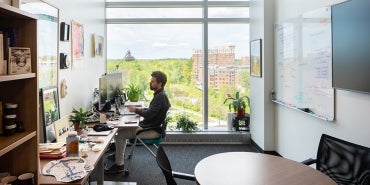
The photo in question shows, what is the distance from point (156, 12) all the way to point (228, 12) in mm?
1358

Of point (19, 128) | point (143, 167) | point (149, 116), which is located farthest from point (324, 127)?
point (19, 128)

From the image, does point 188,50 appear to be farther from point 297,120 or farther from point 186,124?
point 297,120

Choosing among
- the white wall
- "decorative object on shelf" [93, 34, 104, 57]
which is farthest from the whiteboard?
"decorative object on shelf" [93, 34, 104, 57]

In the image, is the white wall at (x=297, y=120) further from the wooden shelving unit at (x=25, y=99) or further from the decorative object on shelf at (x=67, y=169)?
the wooden shelving unit at (x=25, y=99)

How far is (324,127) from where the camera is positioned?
9.80ft

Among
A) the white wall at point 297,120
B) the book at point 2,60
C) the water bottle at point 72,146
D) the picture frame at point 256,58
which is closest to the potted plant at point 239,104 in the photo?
the white wall at point 297,120

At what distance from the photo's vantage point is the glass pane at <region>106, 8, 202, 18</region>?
5.46m

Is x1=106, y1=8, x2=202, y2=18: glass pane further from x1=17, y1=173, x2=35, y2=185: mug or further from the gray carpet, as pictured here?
x1=17, y1=173, x2=35, y2=185: mug

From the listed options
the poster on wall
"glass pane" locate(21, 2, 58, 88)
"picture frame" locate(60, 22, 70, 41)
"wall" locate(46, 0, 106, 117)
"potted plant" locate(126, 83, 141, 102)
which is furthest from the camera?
"potted plant" locate(126, 83, 141, 102)

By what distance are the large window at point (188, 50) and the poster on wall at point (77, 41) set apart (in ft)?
5.27

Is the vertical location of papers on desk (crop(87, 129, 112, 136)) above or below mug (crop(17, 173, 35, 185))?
above

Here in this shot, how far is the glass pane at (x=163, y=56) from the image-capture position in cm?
554

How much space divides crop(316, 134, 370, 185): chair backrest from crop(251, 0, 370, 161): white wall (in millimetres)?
398

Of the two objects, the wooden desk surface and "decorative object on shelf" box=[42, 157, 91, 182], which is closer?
"decorative object on shelf" box=[42, 157, 91, 182]
